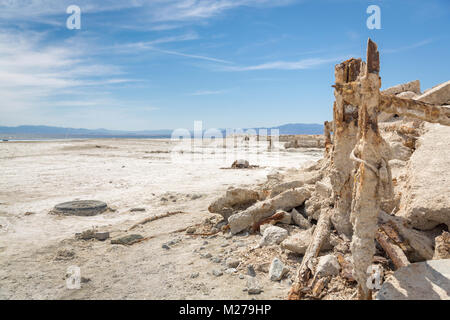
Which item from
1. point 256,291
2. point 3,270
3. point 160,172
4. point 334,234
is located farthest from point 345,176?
point 160,172

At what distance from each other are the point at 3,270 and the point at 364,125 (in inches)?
236

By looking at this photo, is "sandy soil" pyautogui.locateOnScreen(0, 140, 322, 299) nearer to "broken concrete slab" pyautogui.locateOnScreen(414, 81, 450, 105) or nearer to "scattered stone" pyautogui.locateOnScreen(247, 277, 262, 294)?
"scattered stone" pyautogui.locateOnScreen(247, 277, 262, 294)

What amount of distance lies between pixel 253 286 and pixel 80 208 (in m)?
6.23

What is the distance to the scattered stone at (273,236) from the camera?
5.27 meters

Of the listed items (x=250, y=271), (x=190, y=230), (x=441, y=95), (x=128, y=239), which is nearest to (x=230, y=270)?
(x=250, y=271)

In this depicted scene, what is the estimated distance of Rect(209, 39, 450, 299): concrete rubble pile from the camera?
3.07 m

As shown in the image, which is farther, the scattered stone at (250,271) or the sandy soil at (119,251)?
the scattered stone at (250,271)

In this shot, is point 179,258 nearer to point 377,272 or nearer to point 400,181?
point 377,272

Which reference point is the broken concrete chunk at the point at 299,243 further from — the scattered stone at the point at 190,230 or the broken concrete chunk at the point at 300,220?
the scattered stone at the point at 190,230

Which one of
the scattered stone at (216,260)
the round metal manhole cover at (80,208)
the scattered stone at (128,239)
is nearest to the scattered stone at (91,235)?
the scattered stone at (128,239)

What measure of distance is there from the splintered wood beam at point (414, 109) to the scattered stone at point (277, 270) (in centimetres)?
260

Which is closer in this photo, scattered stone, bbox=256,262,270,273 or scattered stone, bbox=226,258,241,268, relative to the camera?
scattered stone, bbox=256,262,270,273

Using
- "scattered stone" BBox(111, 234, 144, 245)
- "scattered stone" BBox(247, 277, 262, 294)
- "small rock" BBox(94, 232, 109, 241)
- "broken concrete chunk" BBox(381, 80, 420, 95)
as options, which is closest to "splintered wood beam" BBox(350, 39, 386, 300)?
"scattered stone" BBox(247, 277, 262, 294)

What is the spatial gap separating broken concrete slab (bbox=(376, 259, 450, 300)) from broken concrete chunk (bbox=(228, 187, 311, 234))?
A: 9.42 ft
